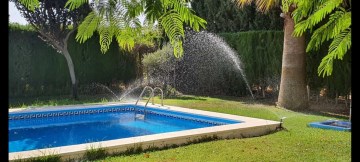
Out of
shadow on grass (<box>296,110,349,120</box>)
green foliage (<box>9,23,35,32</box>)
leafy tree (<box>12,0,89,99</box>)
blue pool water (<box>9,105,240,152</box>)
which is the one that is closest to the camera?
blue pool water (<box>9,105,240,152</box>)

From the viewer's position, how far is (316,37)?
2.12 metres

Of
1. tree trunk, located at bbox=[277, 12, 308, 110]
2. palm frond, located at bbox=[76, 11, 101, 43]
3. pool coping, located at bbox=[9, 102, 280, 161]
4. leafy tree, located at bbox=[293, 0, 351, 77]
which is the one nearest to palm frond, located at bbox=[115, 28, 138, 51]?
palm frond, located at bbox=[76, 11, 101, 43]

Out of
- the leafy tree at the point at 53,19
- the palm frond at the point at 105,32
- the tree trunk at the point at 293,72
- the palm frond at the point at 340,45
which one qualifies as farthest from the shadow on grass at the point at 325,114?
the palm frond at the point at 105,32

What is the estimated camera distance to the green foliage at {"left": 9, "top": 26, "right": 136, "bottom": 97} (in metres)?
15.1

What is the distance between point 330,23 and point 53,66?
1569 centimetres

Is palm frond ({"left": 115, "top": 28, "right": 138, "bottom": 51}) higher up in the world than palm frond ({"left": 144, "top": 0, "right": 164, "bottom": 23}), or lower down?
lower down

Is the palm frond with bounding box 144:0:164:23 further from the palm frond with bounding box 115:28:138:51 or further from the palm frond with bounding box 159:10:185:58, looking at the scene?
the palm frond with bounding box 115:28:138:51

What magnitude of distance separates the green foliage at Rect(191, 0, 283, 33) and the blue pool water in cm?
593

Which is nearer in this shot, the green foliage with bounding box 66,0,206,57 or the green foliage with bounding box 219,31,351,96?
the green foliage with bounding box 66,0,206,57

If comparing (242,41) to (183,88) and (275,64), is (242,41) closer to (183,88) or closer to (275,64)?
(275,64)

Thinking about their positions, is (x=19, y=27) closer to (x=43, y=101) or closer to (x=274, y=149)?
(x=43, y=101)

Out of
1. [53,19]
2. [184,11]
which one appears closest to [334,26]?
[184,11]
